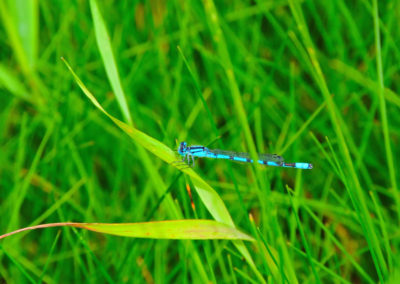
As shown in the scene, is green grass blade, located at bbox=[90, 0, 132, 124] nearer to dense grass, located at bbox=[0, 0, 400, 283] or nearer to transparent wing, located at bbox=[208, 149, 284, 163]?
dense grass, located at bbox=[0, 0, 400, 283]

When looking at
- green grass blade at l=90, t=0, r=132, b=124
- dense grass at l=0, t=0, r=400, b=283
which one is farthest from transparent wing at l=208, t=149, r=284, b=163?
green grass blade at l=90, t=0, r=132, b=124

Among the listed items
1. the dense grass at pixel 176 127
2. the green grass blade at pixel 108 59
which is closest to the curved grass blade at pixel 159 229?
the green grass blade at pixel 108 59

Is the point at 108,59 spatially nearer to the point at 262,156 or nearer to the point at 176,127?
the point at 262,156

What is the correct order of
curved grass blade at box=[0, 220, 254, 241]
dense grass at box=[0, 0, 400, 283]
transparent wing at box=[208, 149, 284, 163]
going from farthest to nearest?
dense grass at box=[0, 0, 400, 283]
transparent wing at box=[208, 149, 284, 163]
curved grass blade at box=[0, 220, 254, 241]

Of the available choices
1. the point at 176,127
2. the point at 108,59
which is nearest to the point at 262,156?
the point at 176,127

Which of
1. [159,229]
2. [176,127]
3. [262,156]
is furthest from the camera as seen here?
[176,127]

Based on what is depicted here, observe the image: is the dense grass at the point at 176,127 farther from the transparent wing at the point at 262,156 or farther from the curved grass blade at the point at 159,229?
the curved grass blade at the point at 159,229

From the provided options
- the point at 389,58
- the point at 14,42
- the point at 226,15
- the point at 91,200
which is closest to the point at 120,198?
the point at 91,200

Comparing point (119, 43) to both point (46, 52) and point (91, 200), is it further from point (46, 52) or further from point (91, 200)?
point (91, 200)
